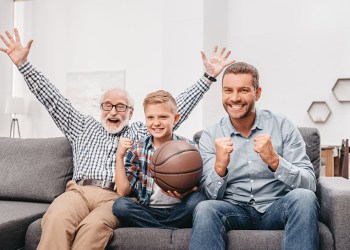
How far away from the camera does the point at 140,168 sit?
218 centimetres

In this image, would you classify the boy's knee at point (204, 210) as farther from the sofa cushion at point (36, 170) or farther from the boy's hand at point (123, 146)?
the sofa cushion at point (36, 170)

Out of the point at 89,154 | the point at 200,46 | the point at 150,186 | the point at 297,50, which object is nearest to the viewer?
the point at 150,186

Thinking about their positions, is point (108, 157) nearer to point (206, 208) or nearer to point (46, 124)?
point (206, 208)

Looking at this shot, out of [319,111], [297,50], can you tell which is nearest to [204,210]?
[319,111]

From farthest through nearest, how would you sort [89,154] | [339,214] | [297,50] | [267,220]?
1. [297,50]
2. [89,154]
3. [267,220]
4. [339,214]

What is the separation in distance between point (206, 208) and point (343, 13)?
16.2ft

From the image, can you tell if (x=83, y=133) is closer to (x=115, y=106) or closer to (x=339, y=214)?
(x=115, y=106)

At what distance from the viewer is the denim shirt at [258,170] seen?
1.92m

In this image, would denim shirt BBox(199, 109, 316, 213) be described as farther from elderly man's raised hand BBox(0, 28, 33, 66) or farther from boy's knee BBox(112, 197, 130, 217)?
elderly man's raised hand BBox(0, 28, 33, 66)

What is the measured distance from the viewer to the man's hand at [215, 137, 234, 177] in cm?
180

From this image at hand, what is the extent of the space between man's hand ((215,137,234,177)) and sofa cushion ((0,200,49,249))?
1.05 m

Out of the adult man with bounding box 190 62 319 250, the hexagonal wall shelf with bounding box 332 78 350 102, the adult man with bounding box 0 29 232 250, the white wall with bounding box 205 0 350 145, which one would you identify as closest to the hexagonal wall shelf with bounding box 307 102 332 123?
the white wall with bounding box 205 0 350 145

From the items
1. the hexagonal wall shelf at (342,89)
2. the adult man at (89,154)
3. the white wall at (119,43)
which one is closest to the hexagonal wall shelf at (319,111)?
the hexagonal wall shelf at (342,89)

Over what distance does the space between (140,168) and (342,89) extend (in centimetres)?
Answer: 441
